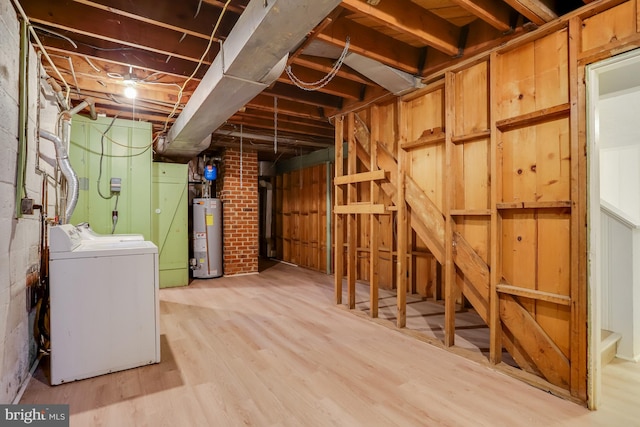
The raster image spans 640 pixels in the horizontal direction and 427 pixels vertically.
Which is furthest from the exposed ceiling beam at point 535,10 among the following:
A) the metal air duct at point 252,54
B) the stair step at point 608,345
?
the stair step at point 608,345

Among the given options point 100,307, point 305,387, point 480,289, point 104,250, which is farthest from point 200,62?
point 480,289

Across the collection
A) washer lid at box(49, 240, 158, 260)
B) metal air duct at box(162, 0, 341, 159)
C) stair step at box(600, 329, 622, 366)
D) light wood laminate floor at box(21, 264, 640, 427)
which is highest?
metal air duct at box(162, 0, 341, 159)

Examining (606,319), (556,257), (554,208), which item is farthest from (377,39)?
(606,319)

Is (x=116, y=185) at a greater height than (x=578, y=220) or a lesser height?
greater

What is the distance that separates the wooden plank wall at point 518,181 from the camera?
6.20 ft

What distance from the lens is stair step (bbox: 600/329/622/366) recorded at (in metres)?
2.33

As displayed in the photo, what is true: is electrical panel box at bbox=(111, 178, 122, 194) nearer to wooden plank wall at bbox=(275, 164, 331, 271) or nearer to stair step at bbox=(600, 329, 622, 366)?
wooden plank wall at bbox=(275, 164, 331, 271)

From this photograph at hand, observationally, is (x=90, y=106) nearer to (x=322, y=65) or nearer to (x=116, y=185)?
(x=116, y=185)

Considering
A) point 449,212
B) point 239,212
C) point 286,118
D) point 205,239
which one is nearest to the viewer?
point 449,212

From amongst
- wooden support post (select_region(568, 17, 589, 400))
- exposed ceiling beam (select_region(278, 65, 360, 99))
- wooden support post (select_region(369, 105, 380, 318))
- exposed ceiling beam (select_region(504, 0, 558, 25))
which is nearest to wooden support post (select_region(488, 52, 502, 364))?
exposed ceiling beam (select_region(504, 0, 558, 25))

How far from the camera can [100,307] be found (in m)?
2.19

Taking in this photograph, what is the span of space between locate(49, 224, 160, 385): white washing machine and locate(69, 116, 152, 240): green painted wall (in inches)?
70.9

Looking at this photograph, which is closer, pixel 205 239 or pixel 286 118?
pixel 286 118

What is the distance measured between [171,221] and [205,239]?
0.72 m
